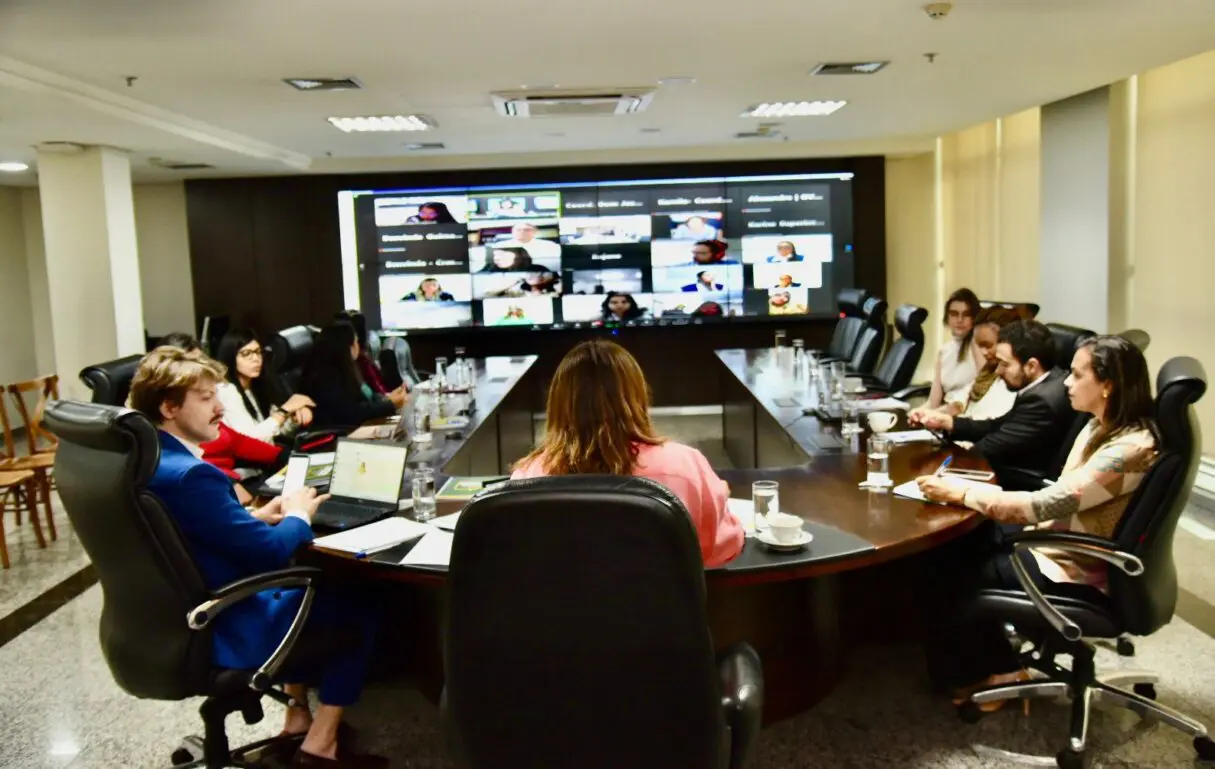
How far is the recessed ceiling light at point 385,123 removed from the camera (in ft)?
22.3

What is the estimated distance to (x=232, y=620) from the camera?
2492 mm

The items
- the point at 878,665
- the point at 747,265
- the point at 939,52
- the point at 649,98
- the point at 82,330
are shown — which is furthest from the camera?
the point at 747,265

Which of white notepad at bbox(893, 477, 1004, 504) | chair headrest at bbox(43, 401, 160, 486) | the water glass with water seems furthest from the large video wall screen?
chair headrest at bbox(43, 401, 160, 486)

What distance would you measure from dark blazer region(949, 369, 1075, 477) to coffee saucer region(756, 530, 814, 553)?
1.35 meters

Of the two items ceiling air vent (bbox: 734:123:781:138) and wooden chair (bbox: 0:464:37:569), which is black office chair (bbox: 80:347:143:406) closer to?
wooden chair (bbox: 0:464:37:569)

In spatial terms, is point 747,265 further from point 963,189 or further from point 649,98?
point 649,98

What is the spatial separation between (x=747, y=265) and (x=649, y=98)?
12.6ft

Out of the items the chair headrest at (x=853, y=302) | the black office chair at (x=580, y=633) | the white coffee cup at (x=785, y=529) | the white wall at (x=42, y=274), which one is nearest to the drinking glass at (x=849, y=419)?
the white coffee cup at (x=785, y=529)

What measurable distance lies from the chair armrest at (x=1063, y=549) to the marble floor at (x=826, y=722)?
452mm

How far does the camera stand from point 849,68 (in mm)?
5441

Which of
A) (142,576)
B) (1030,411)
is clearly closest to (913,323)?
(1030,411)

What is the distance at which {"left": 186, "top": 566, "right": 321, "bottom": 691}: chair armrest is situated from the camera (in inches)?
92.2

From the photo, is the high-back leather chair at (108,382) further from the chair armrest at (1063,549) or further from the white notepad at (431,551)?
the chair armrest at (1063,549)

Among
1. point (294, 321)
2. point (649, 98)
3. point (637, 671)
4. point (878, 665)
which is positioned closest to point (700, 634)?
point (637, 671)
